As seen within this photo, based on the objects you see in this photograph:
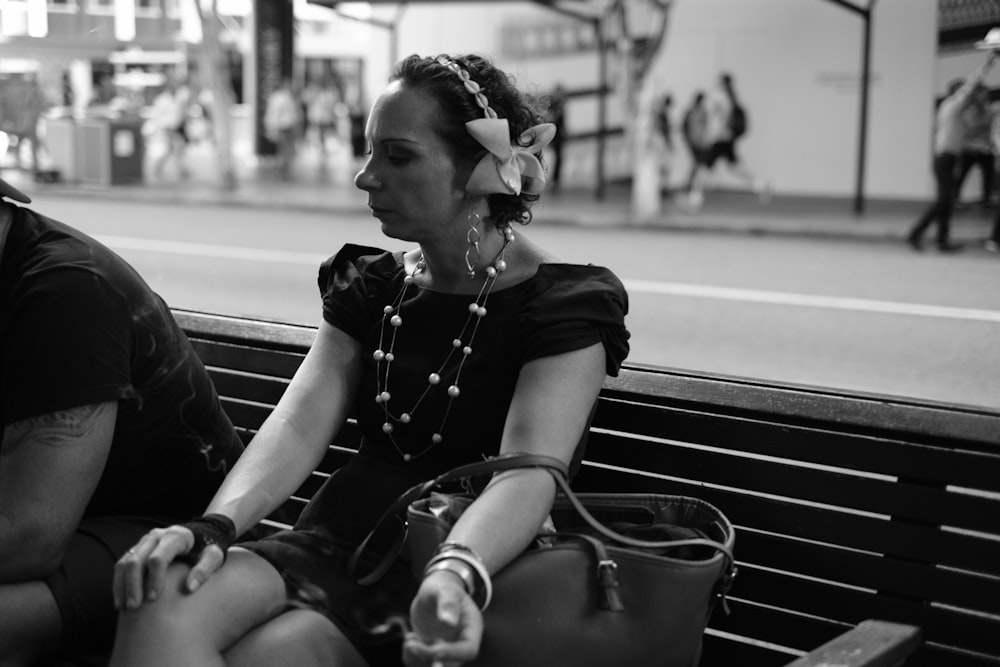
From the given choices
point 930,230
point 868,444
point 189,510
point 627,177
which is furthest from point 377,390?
point 627,177

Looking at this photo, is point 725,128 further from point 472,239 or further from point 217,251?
point 472,239

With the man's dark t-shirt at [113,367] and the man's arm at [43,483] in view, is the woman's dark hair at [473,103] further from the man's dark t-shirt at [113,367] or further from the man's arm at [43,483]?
the man's arm at [43,483]

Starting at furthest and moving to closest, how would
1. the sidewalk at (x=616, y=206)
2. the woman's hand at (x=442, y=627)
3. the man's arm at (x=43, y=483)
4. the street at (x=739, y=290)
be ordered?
the sidewalk at (x=616, y=206) → the street at (x=739, y=290) → the man's arm at (x=43, y=483) → the woman's hand at (x=442, y=627)

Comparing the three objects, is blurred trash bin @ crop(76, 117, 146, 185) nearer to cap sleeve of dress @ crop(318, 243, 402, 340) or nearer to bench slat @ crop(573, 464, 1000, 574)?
cap sleeve of dress @ crop(318, 243, 402, 340)

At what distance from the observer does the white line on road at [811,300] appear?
34.0 ft

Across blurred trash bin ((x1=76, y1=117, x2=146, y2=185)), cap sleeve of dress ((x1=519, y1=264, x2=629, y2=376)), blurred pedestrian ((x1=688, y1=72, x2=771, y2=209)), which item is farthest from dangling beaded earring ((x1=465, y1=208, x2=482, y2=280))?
blurred trash bin ((x1=76, y1=117, x2=146, y2=185))

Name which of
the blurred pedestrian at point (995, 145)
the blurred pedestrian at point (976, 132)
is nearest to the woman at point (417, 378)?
the blurred pedestrian at point (976, 132)

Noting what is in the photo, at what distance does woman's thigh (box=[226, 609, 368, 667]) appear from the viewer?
2047mm

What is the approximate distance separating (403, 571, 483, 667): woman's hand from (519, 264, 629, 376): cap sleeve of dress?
56 cm

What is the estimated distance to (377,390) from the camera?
2.53 meters

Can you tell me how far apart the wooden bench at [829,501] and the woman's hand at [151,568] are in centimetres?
89

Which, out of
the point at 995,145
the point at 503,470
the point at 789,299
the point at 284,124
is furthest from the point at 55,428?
the point at 284,124

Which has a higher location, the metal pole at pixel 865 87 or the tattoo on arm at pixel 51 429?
the metal pole at pixel 865 87

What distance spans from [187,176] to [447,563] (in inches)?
929
